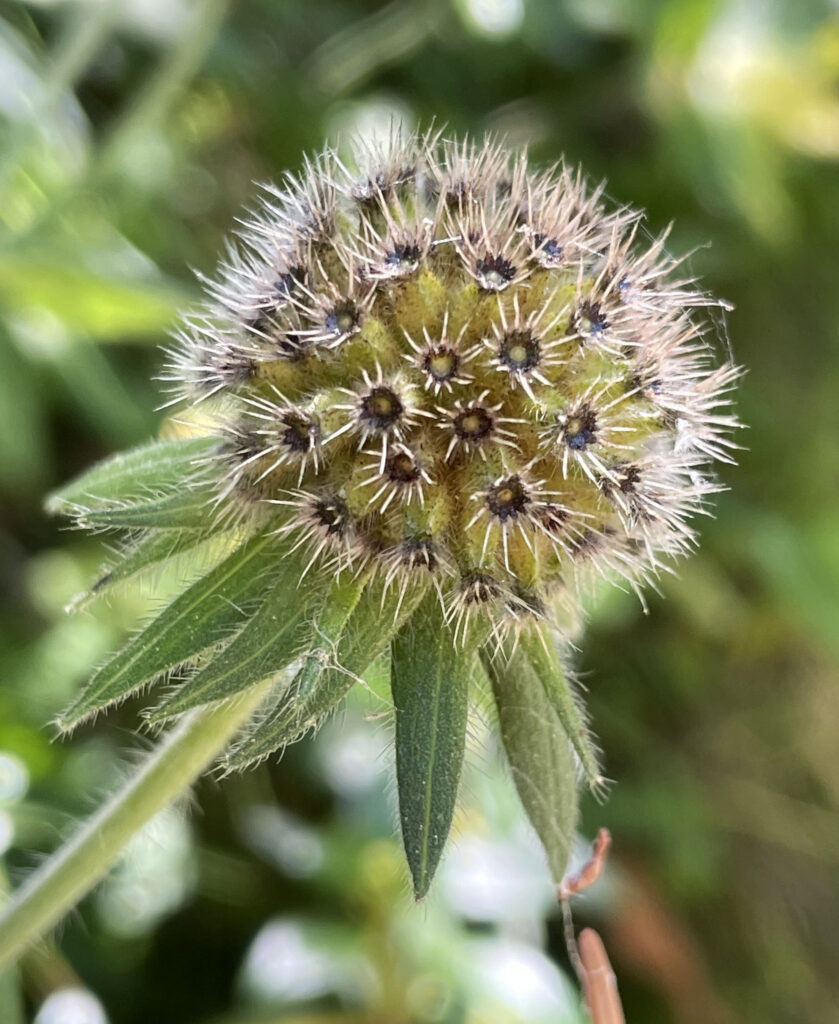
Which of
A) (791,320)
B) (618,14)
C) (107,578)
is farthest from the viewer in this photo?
(791,320)

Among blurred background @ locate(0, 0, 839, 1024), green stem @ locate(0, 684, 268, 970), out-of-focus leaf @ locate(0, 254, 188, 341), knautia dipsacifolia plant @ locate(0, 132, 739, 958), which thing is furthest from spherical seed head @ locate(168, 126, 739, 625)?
out-of-focus leaf @ locate(0, 254, 188, 341)

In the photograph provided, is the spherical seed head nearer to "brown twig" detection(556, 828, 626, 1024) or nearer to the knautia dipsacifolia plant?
the knautia dipsacifolia plant

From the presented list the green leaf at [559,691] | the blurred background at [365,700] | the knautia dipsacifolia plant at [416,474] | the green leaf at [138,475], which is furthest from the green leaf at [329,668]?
the blurred background at [365,700]

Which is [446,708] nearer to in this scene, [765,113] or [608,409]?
→ [608,409]

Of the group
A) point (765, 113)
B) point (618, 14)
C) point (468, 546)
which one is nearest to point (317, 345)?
point (468, 546)

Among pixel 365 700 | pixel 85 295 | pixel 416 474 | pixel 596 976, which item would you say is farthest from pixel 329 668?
pixel 85 295

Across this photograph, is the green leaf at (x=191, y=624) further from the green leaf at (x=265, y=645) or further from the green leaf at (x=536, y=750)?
the green leaf at (x=536, y=750)
